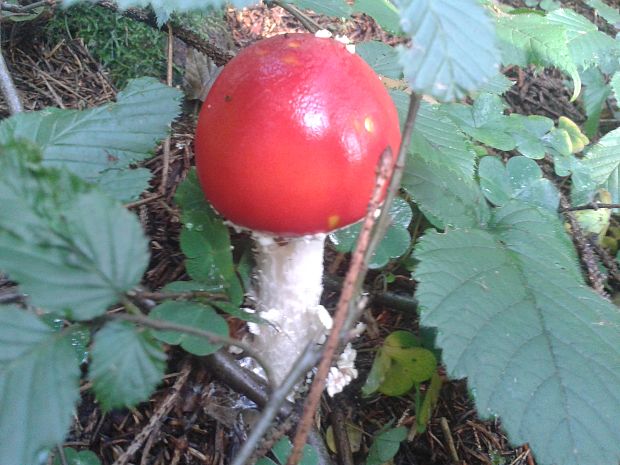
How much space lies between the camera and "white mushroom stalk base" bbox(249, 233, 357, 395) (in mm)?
1627

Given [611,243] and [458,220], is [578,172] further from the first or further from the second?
[458,220]

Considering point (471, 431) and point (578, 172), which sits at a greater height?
point (578, 172)

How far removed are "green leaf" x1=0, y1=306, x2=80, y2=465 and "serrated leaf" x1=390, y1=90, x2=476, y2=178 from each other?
1.15 meters

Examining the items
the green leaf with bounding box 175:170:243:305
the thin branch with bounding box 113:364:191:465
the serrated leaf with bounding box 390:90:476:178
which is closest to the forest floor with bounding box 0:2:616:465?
the thin branch with bounding box 113:364:191:465

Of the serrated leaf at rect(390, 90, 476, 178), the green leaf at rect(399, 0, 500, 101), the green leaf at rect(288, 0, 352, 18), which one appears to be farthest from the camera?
the green leaf at rect(288, 0, 352, 18)

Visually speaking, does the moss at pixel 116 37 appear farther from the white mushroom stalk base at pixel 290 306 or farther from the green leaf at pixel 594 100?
the green leaf at pixel 594 100

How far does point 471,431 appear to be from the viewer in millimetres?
1854

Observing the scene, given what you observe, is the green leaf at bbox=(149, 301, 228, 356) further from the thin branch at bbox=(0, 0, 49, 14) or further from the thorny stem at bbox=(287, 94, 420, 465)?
the thin branch at bbox=(0, 0, 49, 14)

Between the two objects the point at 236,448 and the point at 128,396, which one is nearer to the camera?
the point at 128,396

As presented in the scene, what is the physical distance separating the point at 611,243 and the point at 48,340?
2512 mm

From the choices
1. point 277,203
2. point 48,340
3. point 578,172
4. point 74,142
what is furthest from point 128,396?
point 578,172

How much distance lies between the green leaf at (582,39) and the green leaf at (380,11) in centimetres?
83

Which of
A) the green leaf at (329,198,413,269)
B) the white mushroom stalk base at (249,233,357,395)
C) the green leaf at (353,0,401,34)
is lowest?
the white mushroom stalk base at (249,233,357,395)

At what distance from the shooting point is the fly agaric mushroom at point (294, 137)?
1233mm
